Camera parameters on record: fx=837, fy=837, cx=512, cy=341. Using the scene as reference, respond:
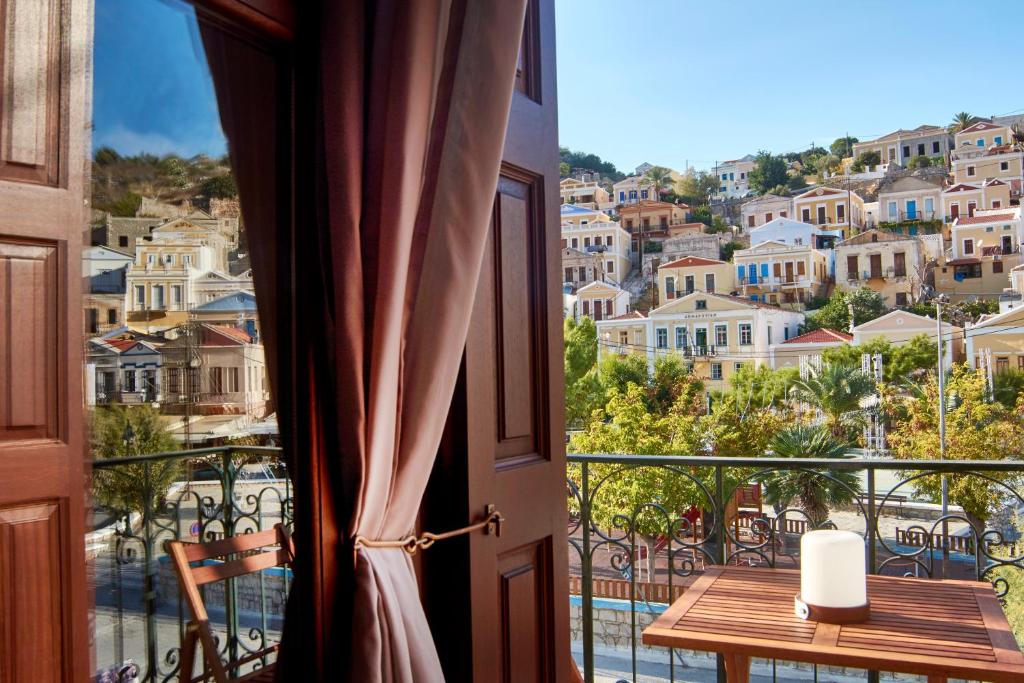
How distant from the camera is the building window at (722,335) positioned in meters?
35.2

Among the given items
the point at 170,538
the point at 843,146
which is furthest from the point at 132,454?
the point at 843,146

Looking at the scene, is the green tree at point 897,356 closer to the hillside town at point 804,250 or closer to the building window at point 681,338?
the hillside town at point 804,250

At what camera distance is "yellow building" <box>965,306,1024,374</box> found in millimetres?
30797

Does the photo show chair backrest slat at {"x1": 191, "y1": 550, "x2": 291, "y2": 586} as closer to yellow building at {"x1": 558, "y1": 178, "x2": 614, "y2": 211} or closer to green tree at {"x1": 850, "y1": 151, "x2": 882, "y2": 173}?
yellow building at {"x1": 558, "y1": 178, "x2": 614, "y2": 211}

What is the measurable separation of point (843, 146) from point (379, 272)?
45.8 m

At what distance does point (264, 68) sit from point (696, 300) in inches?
1423

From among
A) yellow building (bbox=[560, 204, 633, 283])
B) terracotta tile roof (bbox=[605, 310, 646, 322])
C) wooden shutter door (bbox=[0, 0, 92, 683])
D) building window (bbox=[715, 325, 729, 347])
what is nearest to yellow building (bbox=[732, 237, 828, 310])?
building window (bbox=[715, 325, 729, 347])

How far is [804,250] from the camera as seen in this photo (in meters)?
37.8

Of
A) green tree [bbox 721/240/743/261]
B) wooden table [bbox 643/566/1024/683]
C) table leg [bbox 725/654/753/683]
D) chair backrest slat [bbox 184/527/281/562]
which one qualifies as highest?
green tree [bbox 721/240/743/261]

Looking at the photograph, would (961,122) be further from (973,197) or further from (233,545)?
(233,545)

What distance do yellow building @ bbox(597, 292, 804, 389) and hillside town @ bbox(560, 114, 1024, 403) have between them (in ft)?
0.20

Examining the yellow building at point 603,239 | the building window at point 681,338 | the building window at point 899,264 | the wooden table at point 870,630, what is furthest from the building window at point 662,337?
the wooden table at point 870,630

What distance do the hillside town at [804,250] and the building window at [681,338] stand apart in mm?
48

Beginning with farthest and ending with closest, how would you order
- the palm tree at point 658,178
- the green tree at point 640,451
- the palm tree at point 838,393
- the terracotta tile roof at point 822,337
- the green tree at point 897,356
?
1. the palm tree at point 658,178
2. the terracotta tile roof at point 822,337
3. the green tree at point 897,356
4. the palm tree at point 838,393
5. the green tree at point 640,451
